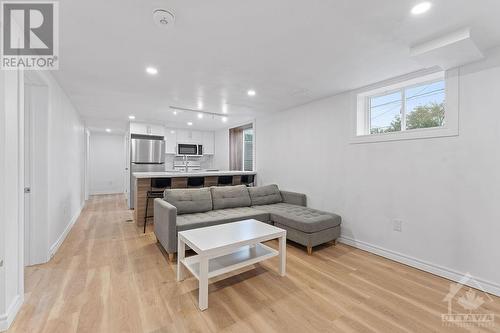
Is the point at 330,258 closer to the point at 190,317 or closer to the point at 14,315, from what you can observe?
the point at 190,317

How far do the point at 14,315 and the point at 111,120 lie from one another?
503cm

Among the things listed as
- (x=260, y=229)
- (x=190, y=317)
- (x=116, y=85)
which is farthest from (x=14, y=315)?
(x=116, y=85)

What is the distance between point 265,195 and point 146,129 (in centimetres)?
386

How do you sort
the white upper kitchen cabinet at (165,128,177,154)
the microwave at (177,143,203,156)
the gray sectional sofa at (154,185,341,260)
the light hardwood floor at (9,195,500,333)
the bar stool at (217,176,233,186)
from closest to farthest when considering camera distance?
the light hardwood floor at (9,195,500,333) → the gray sectional sofa at (154,185,341,260) → the bar stool at (217,176,233,186) → the white upper kitchen cabinet at (165,128,177,154) → the microwave at (177,143,203,156)

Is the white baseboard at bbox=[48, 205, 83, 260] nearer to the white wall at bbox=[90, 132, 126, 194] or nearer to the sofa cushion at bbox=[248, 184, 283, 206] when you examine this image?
the sofa cushion at bbox=[248, 184, 283, 206]

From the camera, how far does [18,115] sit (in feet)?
6.00

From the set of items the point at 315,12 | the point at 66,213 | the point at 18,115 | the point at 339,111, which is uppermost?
the point at 315,12

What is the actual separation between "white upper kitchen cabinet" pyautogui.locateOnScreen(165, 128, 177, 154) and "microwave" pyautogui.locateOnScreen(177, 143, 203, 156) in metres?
0.15

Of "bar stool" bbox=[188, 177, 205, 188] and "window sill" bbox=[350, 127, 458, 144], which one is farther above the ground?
"window sill" bbox=[350, 127, 458, 144]

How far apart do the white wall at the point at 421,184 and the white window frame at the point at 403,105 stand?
0.07 meters

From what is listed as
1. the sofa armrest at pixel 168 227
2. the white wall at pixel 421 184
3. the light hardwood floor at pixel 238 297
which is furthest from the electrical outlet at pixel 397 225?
the sofa armrest at pixel 168 227

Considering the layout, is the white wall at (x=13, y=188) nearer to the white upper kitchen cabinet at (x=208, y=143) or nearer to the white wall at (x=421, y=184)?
the white wall at (x=421, y=184)

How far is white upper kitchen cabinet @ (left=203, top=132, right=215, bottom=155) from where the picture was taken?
7645 millimetres

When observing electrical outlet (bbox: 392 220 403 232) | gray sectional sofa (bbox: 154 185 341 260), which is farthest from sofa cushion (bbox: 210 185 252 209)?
electrical outlet (bbox: 392 220 403 232)
